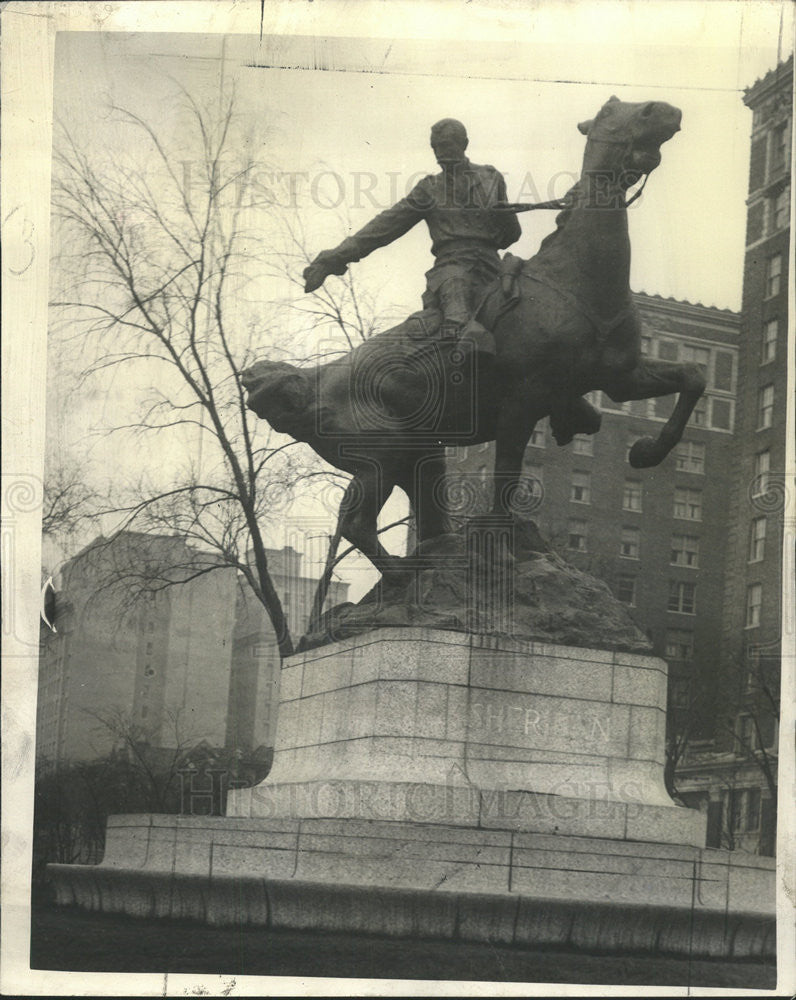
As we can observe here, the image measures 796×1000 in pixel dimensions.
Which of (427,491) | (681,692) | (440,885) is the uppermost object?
(427,491)

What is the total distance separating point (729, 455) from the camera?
30.9m

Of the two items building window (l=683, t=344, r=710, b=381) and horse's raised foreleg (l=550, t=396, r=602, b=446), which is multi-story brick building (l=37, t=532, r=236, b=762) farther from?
building window (l=683, t=344, r=710, b=381)

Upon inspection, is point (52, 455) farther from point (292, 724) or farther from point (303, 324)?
point (292, 724)

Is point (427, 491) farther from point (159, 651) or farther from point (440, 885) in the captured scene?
point (159, 651)

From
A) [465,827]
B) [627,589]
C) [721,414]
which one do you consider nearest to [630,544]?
[627,589]

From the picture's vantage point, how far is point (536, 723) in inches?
480

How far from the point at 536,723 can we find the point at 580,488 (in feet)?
61.7

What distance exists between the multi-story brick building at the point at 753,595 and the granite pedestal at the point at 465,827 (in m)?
14.8

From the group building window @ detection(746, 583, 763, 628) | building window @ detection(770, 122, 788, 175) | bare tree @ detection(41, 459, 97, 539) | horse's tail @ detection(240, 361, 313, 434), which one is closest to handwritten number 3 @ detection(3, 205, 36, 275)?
horse's tail @ detection(240, 361, 313, 434)

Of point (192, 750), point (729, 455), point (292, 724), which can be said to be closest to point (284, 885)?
point (292, 724)

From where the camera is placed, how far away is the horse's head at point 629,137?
41.5 ft

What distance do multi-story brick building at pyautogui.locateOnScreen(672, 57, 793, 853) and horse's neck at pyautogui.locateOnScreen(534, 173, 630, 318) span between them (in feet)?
45.6

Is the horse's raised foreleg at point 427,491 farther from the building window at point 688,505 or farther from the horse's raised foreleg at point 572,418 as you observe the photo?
the building window at point 688,505

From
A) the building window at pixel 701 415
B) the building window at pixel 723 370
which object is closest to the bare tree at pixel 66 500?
the building window at pixel 723 370
